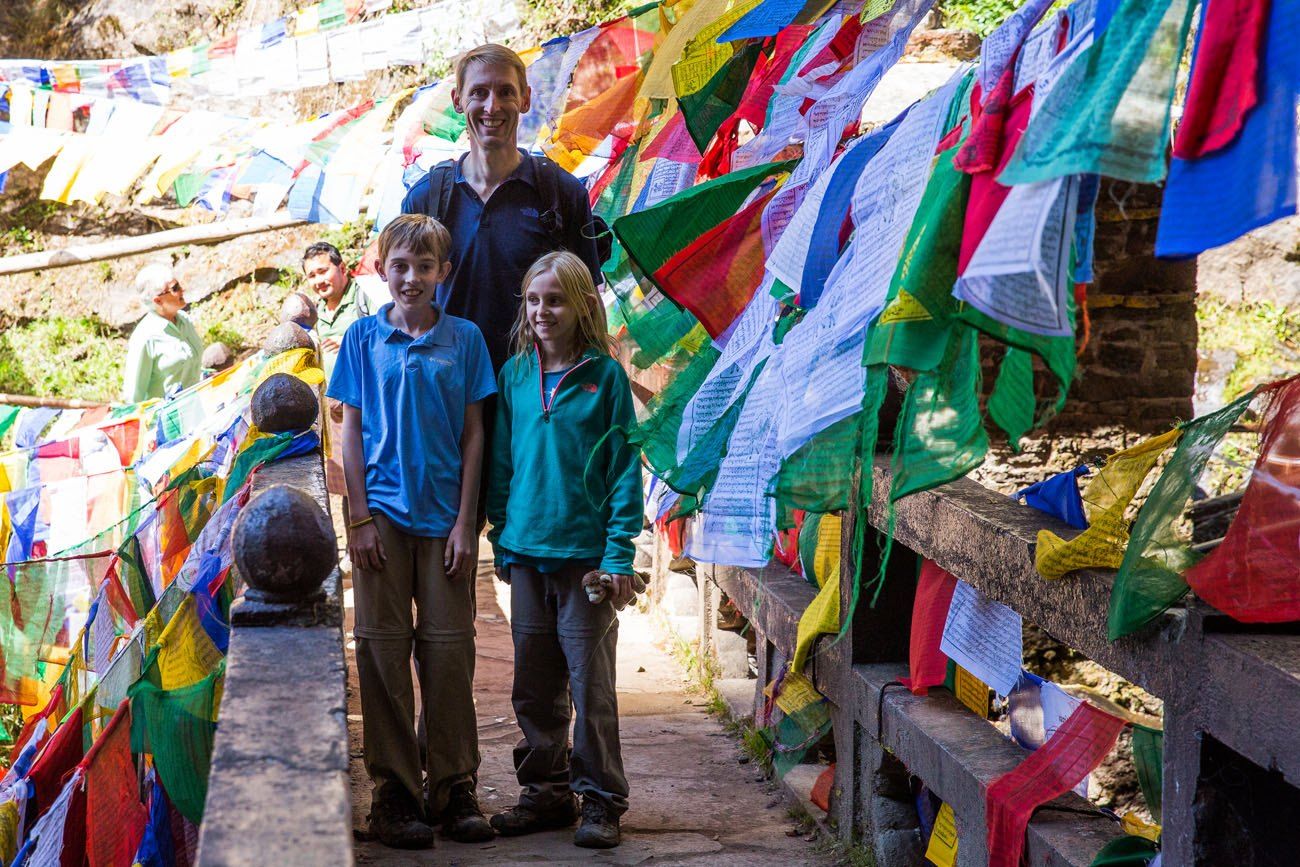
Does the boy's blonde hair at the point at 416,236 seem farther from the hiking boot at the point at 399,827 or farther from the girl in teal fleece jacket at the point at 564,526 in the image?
the hiking boot at the point at 399,827

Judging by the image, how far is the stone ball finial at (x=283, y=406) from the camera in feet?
11.7

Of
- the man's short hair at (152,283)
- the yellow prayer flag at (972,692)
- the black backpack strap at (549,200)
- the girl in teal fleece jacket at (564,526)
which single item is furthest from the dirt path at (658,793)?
the man's short hair at (152,283)

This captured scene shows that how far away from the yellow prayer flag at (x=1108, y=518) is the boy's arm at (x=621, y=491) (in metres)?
1.17

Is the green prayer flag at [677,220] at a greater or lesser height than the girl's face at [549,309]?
greater

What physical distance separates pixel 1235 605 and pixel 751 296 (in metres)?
1.18

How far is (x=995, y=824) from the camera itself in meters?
2.64

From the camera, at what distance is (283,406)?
3.55m

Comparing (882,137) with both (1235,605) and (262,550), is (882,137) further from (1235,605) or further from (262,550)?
(262,550)

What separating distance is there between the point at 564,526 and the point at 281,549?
1253mm

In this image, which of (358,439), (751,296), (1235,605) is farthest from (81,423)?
(1235,605)

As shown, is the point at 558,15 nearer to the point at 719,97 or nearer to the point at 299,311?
the point at 299,311

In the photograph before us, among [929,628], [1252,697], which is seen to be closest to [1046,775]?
[929,628]

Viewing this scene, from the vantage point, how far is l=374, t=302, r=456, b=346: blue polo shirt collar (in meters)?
3.34

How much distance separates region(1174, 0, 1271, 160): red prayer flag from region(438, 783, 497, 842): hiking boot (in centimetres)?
252
